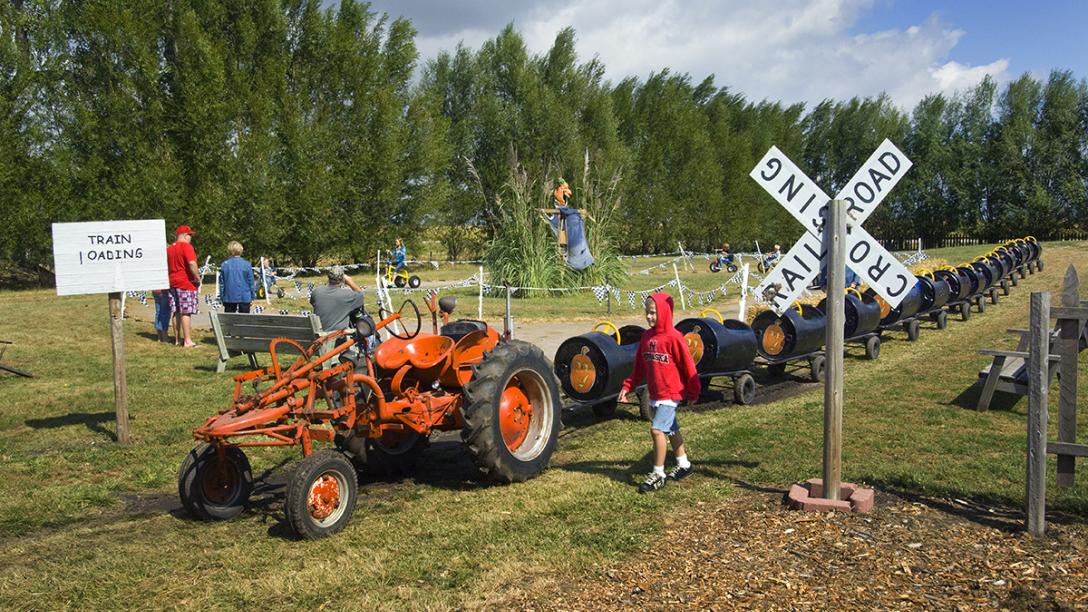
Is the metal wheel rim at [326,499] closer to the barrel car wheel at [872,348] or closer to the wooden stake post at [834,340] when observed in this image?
the wooden stake post at [834,340]

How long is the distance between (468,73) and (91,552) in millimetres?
41669

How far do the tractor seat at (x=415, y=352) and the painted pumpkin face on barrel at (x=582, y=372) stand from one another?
247 centimetres

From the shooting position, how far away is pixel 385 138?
3553 centimetres

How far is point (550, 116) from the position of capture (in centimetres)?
4288

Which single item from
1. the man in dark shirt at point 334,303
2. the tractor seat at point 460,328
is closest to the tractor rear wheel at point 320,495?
the tractor seat at point 460,328

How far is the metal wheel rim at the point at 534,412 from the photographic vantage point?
22.6 feet

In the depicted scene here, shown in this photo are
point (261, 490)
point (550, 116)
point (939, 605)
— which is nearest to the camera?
point (939, 605)

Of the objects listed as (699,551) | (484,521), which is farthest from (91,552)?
(699,551)

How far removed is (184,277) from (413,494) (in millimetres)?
7774

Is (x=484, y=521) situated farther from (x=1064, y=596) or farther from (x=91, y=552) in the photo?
(x=1064, y=596)

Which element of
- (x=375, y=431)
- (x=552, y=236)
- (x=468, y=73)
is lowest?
(x=375, y=431)

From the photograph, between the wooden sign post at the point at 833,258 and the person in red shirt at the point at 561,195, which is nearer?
the wooden sign post at the point at 833,258

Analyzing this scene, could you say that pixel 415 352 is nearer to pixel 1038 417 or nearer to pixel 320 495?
pixel 320 495

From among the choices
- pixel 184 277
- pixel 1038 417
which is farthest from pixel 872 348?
pixel 184 277
